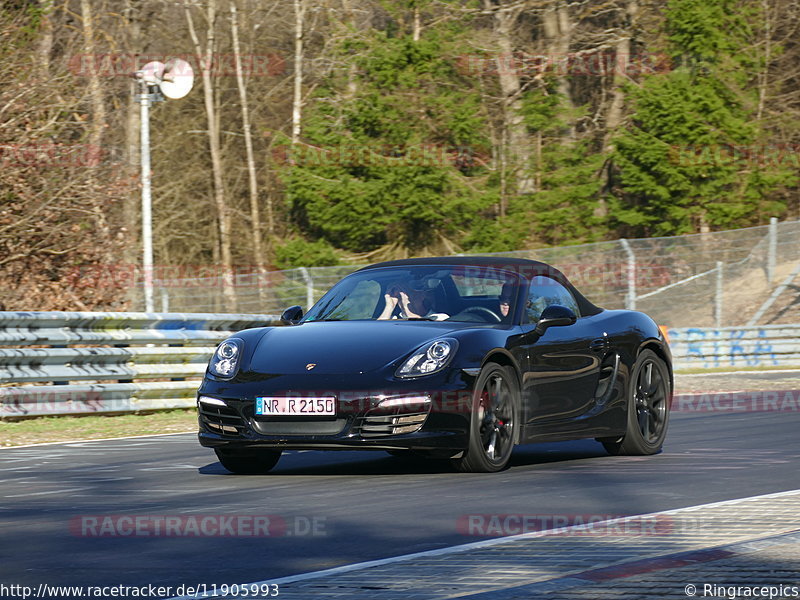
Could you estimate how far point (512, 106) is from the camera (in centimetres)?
3922

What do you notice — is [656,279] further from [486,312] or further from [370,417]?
[370,417]

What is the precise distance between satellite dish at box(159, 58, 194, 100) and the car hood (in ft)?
40.8

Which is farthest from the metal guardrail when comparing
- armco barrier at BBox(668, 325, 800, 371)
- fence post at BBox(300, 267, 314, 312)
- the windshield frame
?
armco barrier at BBox(668, 325, 800, 371)

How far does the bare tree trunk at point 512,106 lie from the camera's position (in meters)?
38.3

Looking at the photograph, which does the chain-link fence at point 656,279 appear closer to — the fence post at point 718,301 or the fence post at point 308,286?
the fence post at point 718,301

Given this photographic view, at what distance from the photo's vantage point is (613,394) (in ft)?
33.4

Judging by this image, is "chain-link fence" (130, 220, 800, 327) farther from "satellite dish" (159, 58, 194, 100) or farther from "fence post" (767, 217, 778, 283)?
"satellite dish" (159, 58, 194, 100)

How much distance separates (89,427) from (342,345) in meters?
5.16

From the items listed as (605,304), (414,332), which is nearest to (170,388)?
(414,332)

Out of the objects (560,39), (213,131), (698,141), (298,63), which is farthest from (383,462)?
(213,131)

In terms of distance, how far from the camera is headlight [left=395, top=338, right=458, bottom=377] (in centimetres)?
862

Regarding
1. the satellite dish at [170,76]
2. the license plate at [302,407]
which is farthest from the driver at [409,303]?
the satellite dish at [170,76]

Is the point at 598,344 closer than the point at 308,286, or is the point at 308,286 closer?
the point at 598,344

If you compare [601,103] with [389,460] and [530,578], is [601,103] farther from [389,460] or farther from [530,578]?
[530,578]
